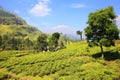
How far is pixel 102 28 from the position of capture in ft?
177

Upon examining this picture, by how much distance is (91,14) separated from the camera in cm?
5625

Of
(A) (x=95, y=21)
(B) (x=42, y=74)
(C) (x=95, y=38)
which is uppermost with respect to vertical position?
(A) (x=95, y=21)

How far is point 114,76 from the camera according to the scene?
36.3 m

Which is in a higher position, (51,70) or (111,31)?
(111,31)

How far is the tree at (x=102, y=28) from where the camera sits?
52.8m

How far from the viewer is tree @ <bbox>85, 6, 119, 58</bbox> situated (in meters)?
52.8

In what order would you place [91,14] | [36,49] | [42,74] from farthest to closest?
[36,49], [91,14], [42,74]

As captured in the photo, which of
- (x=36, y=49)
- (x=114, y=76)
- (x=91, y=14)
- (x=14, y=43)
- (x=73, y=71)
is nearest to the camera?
(x=114, y=76)

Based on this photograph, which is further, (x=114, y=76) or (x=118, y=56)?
(x=118, y=56)

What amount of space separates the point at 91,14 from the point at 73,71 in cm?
2003

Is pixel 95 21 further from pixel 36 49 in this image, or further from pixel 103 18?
pixel 36 49

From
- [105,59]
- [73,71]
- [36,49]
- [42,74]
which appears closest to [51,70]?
[42,74]

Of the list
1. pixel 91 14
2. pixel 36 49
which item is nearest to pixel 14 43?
pixel 36 49

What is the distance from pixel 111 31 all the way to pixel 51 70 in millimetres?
18233
